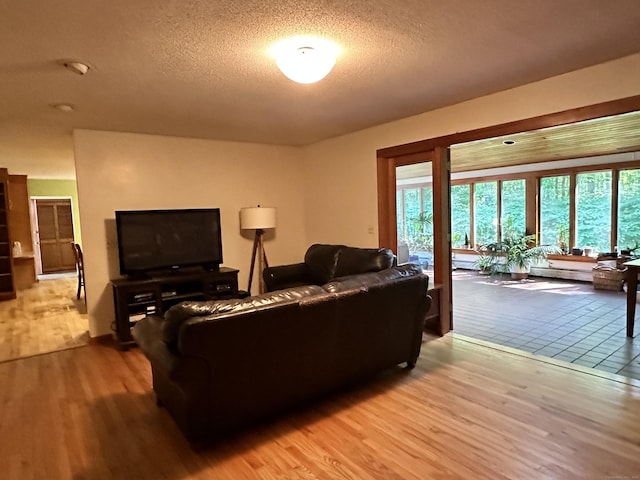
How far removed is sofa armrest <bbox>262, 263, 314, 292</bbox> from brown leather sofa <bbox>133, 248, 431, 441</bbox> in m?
1.89

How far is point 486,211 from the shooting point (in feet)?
29.1

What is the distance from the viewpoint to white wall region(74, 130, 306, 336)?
171 inches

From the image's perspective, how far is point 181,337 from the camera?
2.00 m

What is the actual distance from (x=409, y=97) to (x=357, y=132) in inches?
57.3

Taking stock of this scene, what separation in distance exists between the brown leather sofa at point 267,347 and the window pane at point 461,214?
682 centimetres

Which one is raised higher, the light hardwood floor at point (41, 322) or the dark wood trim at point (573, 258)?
the dark wood trim at point (573, 258)

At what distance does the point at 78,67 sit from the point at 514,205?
8239 mm

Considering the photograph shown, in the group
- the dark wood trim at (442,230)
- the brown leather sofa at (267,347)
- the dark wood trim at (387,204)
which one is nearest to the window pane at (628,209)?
the dark wood trim at (442,230)

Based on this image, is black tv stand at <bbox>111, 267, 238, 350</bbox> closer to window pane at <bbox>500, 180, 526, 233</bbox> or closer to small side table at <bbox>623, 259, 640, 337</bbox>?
small side table at <bbox>623, 259, 640, 337</bbox>

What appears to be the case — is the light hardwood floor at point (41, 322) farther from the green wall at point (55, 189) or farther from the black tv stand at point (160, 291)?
the green wall at point (55, 189)

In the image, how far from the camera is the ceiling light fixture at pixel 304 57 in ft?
7.57

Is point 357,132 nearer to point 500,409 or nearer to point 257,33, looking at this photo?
point 257,33

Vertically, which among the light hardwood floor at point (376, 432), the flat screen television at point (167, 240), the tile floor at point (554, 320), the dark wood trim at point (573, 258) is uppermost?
the flat screen television at point (167, 240)

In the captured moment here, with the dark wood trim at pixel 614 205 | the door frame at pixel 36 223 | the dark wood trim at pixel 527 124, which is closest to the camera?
the dark wood trim at pixel 527 124
